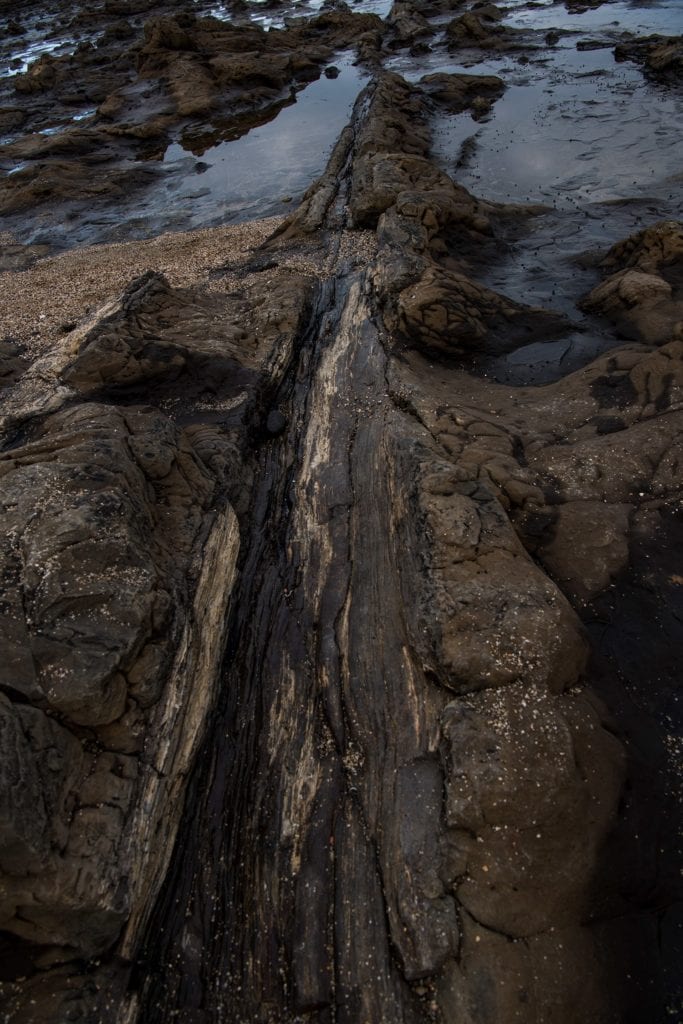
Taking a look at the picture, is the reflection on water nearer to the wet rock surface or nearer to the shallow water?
the shallow water

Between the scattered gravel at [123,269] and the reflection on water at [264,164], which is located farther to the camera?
the reflection on water at [264,164]

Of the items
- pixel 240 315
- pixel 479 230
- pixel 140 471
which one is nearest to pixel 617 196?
pixel 479 230

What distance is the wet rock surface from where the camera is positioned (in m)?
5.65

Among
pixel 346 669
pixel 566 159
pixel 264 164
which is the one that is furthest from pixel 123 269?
pixel 566 159

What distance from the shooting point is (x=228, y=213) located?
77.3 ft

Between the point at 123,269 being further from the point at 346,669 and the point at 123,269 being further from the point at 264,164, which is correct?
the point at 346,669

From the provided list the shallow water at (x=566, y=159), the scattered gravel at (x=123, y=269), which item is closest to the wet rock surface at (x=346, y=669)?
the shallow water at (x=566, y=159)

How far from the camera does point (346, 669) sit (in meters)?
7.87

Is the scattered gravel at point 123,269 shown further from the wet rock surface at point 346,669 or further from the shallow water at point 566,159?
the shallow water at point 566,159

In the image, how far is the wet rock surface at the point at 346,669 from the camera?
5.65 meters

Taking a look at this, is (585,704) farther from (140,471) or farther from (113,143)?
(113,143)

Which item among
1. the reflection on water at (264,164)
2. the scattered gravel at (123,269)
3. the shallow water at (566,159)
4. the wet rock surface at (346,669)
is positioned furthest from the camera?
the reflection on water at (264,164)

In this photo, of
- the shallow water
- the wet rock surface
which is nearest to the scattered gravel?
the wet rock surface

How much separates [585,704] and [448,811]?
192cm
